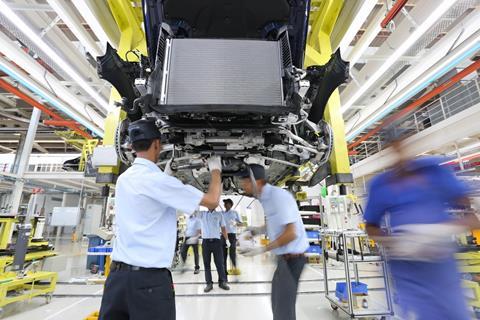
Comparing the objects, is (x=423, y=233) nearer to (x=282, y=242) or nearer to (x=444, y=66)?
(x=282, y=242)

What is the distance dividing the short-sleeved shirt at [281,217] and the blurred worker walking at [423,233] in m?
0.64

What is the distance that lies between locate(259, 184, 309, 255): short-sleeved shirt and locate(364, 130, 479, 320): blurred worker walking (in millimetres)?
640

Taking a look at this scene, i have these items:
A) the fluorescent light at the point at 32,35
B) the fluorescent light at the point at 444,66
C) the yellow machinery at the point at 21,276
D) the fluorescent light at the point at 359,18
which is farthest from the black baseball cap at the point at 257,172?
the yellow machinery at the point at 21,276

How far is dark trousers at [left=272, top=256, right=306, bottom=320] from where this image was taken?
166 centimetres

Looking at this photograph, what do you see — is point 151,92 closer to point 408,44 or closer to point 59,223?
point 408,44

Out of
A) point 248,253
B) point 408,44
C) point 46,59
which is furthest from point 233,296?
point 46,59

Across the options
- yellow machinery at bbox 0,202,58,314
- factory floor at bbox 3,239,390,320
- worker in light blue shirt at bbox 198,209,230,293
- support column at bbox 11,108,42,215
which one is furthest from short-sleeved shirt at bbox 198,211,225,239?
support column at bbox 11,108,42,215

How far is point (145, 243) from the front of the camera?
115cm

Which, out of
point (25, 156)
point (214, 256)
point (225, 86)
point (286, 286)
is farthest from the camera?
point (25, 156)

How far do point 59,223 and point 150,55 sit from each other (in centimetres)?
836

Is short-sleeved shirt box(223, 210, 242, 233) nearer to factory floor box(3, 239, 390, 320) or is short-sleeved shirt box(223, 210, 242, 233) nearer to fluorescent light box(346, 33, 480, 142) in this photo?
factory floor box(3, 239, 390, 320)

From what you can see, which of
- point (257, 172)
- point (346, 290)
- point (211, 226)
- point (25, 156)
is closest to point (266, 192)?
point (257, 172)

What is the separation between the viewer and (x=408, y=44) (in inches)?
121

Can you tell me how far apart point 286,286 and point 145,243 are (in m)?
1.01
